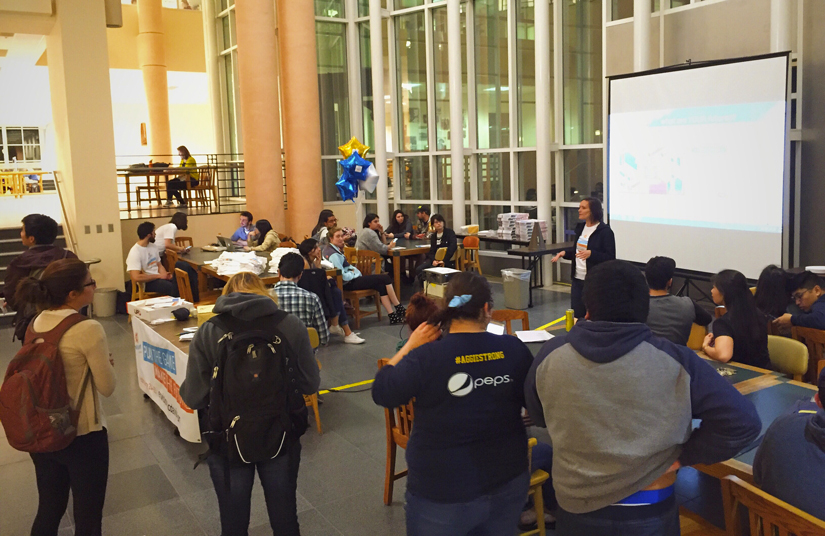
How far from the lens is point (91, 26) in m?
10.2

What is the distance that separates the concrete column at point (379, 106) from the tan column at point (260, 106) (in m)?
1.87

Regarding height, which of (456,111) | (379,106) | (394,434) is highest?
(379,106)

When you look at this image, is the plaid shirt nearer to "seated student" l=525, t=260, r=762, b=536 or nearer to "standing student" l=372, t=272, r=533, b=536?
"standing student" l=372, t=272, r=533, b=536

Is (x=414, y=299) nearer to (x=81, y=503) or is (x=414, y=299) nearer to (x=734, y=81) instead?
(x=81, y=503)

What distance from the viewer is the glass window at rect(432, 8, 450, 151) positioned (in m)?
12.6

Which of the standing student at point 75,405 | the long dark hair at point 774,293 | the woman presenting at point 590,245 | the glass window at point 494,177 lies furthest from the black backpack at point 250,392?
the glass window at point 494,177

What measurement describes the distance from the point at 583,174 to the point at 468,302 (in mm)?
8580

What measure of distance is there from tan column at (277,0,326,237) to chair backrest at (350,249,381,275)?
311 cm

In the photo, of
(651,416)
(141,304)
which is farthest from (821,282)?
(141,304)

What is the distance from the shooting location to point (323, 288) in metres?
7.06

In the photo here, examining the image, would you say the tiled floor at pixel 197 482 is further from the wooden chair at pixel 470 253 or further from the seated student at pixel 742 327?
the wooden chair at pixel 470 253

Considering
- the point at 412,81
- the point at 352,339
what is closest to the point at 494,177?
the point at 412,81

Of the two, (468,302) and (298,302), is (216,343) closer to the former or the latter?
(468,302)

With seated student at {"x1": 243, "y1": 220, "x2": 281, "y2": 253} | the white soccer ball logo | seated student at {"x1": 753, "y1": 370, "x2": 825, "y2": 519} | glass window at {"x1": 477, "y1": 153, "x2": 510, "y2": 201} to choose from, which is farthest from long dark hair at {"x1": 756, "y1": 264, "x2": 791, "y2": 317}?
glass window at {"x1": 477, "y1": 153, "x2": 510, "y2": 201}
